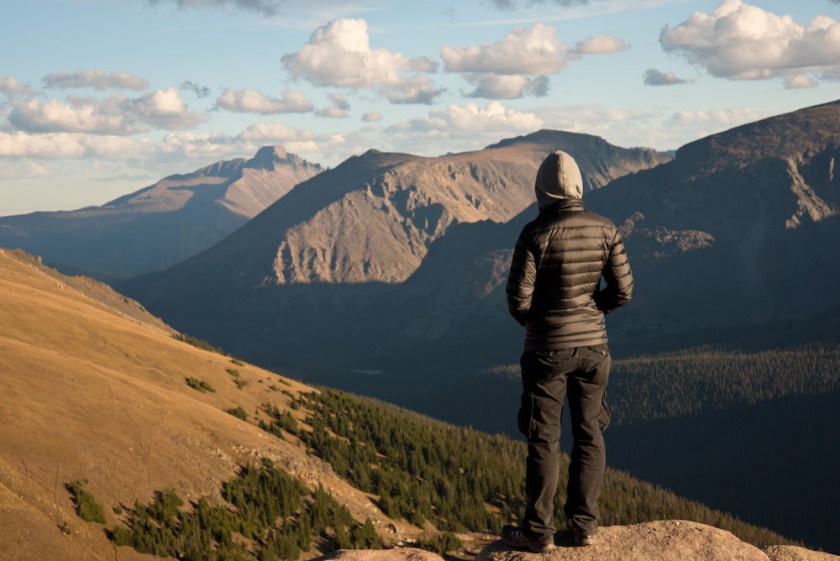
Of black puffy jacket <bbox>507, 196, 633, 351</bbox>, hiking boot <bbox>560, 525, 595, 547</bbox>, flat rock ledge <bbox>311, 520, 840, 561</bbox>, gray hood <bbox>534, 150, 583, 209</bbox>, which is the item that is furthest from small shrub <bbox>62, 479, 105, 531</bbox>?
gray hood <bbox>534, 150, 583, 209</bbox>

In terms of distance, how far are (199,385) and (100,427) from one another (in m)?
32.9

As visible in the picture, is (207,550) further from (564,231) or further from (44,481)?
(564,231)

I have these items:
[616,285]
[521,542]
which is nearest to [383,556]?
[521,542]

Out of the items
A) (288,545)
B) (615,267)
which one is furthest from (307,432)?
(615,267)

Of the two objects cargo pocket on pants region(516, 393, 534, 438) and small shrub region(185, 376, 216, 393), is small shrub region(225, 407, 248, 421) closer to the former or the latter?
small shrub region(185, 376, 216, 393)

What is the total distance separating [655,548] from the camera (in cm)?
1780

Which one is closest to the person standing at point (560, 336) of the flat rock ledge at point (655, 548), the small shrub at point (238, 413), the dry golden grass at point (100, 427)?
the flat rock ledge at point (655, 548)

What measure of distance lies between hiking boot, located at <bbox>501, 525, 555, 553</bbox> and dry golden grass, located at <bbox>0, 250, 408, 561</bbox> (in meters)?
39.8

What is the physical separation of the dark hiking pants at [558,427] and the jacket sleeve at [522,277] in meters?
1.01

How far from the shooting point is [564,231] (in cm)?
1764

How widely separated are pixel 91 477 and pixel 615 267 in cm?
5242

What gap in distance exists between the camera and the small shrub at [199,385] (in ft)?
331

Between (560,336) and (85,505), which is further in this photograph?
(85,505)

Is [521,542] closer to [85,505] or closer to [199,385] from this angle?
[85,505]
